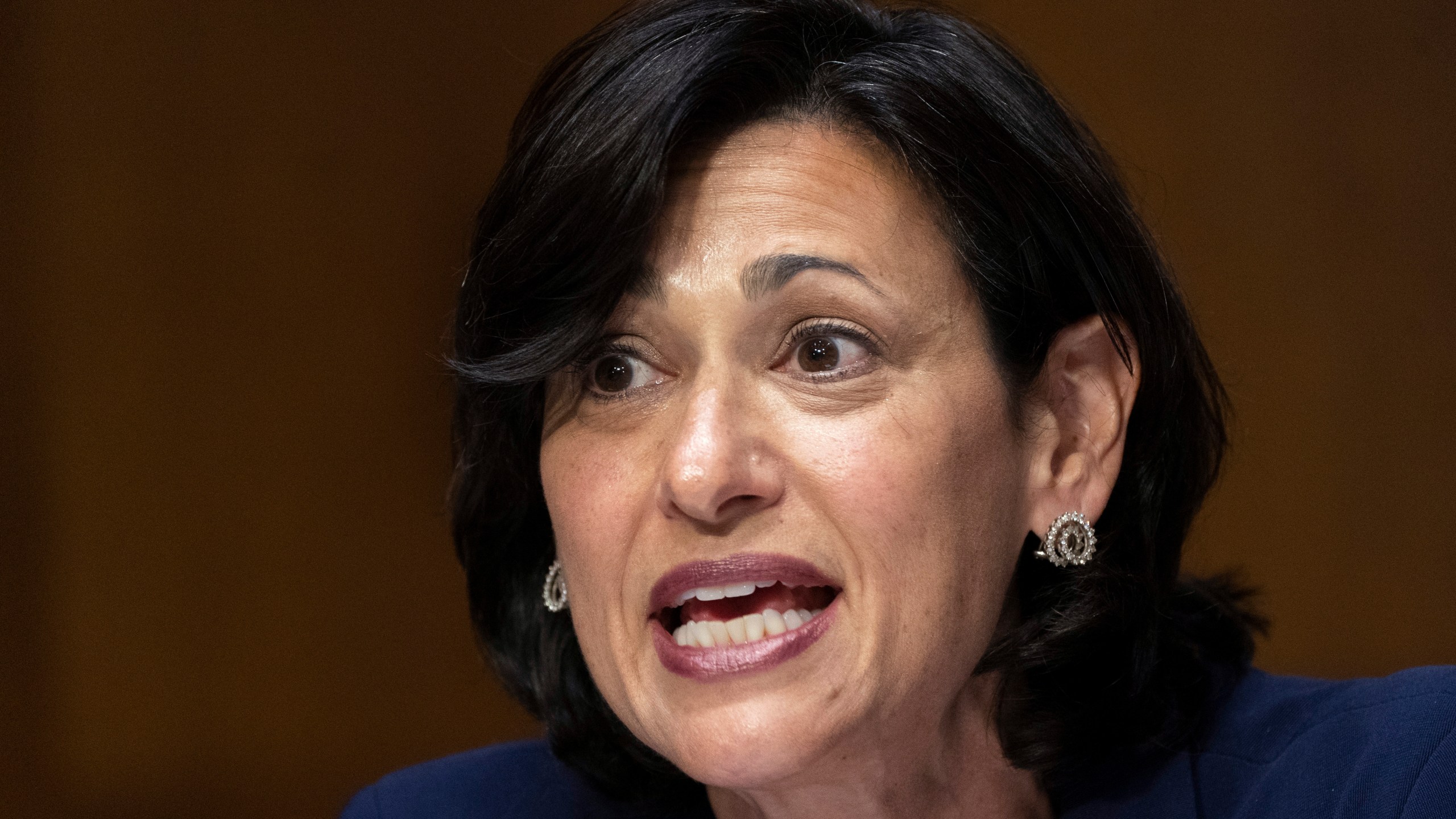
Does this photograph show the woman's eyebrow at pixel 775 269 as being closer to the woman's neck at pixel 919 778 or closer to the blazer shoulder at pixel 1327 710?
the woman's neck at pixel 919 778

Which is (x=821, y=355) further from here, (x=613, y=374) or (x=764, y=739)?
(x=764, y=739)

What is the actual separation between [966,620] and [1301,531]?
2.18 m

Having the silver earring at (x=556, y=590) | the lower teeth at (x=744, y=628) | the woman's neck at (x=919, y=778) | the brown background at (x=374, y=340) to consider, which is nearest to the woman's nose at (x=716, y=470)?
the lower teeth at (x=744, y=628)

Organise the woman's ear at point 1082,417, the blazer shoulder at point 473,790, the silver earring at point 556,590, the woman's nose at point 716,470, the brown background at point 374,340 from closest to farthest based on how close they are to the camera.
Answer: the woman's nose at point 716,470 < the woman's ear at point 1082,417 < the silver earring at point 556,590 < the blazer shoulder at point 473,790 < the brown background at point 374,340

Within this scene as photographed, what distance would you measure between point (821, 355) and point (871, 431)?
100 mm

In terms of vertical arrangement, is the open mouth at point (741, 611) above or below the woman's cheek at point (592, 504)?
below

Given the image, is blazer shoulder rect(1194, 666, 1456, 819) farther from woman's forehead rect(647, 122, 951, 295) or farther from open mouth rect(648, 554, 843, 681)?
woman's forehead rect(647, 122, 951, 295)

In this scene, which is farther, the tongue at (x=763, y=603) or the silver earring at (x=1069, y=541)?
the silver earring at (x=1069, y=541)

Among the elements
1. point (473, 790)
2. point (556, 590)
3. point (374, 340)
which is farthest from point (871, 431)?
point (374, 340)

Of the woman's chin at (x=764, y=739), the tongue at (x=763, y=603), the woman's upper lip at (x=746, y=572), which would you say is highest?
the woman's upper lip at (x=746, y=572)

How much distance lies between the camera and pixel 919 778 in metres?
1.70

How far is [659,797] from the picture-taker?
6.79ft

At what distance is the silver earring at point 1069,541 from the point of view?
171 centimetres

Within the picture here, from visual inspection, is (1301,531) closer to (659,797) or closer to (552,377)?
(659,797)
